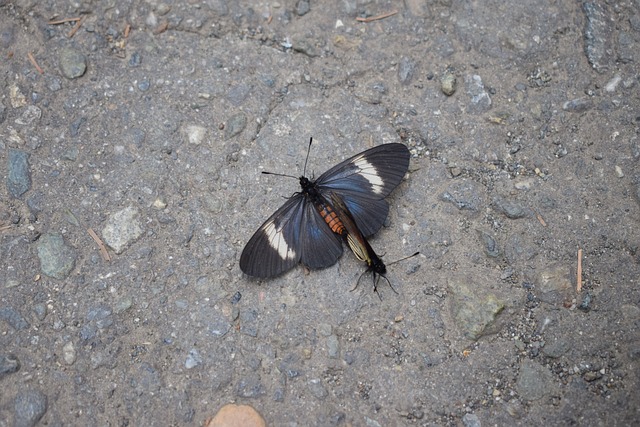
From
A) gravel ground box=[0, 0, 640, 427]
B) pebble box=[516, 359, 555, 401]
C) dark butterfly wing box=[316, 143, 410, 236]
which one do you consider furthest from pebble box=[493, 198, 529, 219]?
pebble box=[516, 359, 555, 401]

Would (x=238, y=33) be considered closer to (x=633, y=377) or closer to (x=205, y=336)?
(x=205, y=336)

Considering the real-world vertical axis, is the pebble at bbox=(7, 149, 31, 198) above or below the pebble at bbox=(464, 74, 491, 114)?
below

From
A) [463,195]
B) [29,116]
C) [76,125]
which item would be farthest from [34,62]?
[463,195]

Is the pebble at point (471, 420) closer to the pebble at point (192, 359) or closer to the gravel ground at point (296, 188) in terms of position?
the gravel ground at point (296, 188)

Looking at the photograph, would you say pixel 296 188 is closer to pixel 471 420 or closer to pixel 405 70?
pixel 405 70

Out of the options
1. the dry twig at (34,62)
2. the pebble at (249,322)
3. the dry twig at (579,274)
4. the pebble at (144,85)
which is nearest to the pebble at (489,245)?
the dry twig at (579,274)

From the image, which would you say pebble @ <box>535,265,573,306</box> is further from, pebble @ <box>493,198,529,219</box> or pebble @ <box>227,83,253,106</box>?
pebble @ <box>227,83,253,106</box>

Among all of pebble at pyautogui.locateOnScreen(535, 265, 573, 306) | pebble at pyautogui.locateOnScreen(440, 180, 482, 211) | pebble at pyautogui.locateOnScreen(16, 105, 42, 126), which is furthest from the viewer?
pebble at pyautogui.locateOnScreen(16, 105, 42, 126)
